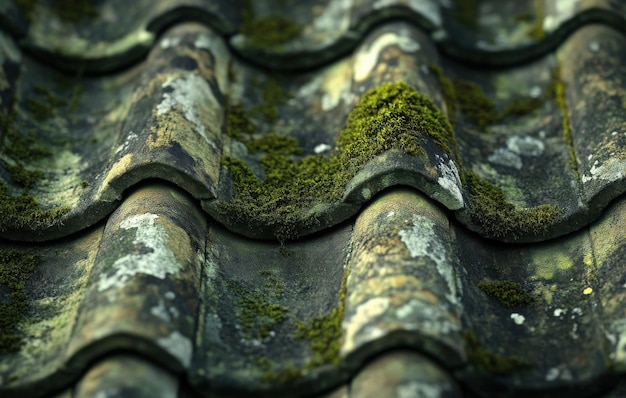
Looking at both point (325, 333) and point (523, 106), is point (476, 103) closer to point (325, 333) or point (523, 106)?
point (523, 106)

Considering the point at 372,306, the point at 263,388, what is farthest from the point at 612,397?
the point at 263,388

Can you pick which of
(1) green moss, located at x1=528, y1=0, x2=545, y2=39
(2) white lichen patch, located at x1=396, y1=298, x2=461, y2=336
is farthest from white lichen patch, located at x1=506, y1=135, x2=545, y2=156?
(2) white lichen patch, located at x1=396, y1=298, x2=461, y2=336

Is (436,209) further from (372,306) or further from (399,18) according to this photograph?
(399,18)

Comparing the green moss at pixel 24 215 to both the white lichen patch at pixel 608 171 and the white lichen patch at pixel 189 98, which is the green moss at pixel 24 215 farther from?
the white lichen patch at pixel 608 171

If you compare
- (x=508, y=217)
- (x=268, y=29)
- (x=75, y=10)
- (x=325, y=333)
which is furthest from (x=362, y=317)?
(x=75, y=10)

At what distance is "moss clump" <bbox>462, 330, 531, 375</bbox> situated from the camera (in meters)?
2.07

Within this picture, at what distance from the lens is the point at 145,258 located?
2219 mm

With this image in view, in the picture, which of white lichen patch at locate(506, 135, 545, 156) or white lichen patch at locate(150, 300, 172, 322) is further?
Result: white lichen patch at locate(506, 135, 545, 156)

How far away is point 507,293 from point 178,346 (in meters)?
1.05

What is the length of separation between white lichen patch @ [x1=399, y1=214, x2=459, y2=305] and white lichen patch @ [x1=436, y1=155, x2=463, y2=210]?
0.48 ft

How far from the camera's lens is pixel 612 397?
208 centimetres

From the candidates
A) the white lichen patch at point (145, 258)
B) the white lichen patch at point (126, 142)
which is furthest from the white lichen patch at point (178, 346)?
the white lichen patch at point (126, 142)

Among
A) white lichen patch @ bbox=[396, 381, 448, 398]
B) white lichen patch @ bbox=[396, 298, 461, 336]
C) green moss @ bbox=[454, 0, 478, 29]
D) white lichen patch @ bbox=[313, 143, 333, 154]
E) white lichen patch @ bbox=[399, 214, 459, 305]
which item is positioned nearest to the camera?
white lichen patch @ bbox=[396, 381, 448, 398]

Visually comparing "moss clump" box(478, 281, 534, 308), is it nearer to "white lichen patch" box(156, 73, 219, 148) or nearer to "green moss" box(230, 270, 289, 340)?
"green moss" box(230, 270, 289, 340)
